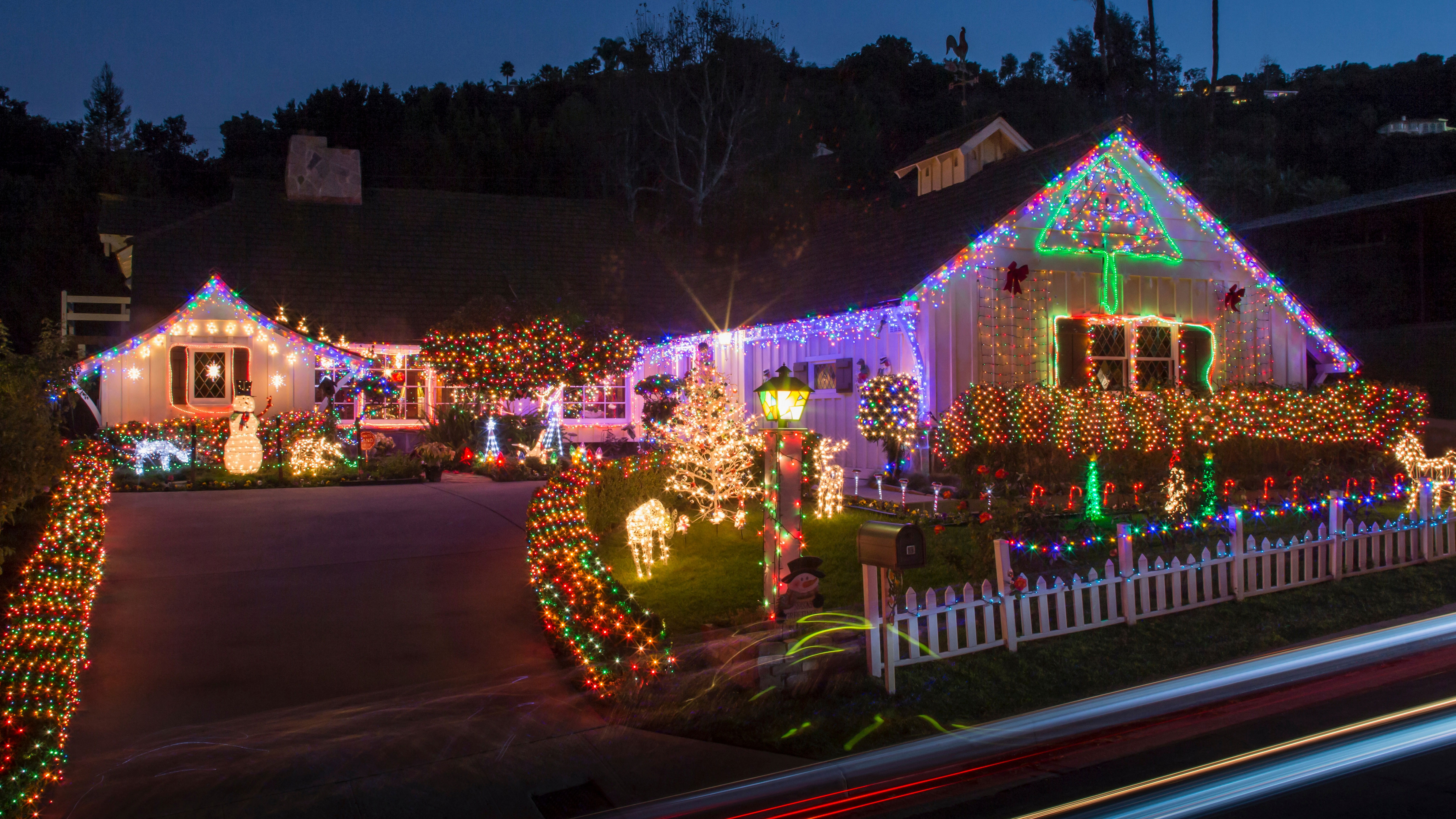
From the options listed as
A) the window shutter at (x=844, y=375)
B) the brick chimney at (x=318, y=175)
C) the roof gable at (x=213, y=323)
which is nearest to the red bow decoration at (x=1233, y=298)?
the window shutter at (x=844, y=375)

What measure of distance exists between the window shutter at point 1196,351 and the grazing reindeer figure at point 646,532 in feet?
34.5

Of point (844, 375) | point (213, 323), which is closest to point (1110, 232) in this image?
point (844, 375)

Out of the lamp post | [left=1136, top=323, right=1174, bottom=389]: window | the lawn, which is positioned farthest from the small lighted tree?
the lamp post

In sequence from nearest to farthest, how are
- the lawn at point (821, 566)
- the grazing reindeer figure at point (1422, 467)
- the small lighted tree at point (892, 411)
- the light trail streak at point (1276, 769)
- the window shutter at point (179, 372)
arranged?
the light trail streak at point (1276, 769), the lawn at point (821, 566), the grazing reindeer figure at point (1422, 467), the small lighted tree at point (892, 411), the window shutter at point (179, 372)

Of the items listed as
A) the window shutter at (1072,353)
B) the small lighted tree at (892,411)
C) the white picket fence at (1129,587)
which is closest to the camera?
the white picket fence at (1129,587)

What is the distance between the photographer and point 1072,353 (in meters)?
15.4

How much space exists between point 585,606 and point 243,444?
1014cm

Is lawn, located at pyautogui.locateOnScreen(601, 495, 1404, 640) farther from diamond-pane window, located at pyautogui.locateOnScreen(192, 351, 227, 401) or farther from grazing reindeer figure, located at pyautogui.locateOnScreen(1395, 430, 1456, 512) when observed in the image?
diamond-pane window, located at pyautogui.locateOnScreen(192, 351, 227, 401)

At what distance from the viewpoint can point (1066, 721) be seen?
592 centimetres

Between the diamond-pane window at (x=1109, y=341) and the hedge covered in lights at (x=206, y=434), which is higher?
the diamond-pane window at (x=1109, y=341)

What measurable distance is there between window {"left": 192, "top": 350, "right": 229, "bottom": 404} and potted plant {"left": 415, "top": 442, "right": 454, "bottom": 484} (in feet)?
13.0

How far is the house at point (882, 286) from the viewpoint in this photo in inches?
587

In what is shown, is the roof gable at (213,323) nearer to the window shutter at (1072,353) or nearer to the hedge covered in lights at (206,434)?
the hedge covered in lights at (206,434)

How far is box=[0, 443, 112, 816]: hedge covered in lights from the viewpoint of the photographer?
464 cm
